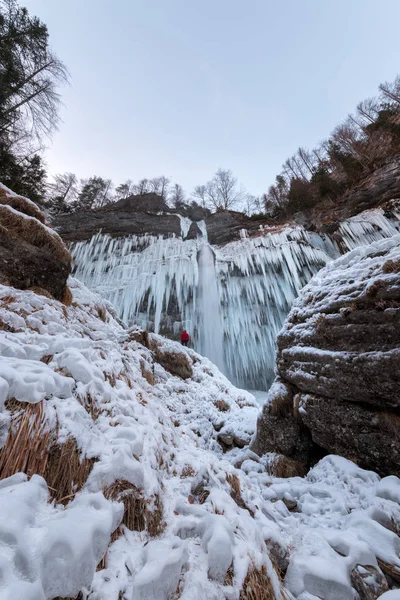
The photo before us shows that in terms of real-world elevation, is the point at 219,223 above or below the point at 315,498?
above

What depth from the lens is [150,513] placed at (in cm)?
139

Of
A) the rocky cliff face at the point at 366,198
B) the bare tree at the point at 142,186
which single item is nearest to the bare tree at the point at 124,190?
the bare tree at the point at 142,186

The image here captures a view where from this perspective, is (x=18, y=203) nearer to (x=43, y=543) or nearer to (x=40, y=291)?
(x=40, y=291)

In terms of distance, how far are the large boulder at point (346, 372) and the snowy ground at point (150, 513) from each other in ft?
1.22

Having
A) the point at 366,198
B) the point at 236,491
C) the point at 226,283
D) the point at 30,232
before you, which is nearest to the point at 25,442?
the point at 236,491

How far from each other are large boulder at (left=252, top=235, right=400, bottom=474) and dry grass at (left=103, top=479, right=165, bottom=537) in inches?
98.5

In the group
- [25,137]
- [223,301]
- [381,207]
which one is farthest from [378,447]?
[25,137]

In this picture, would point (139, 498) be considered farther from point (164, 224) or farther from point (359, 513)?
point (164, 224)

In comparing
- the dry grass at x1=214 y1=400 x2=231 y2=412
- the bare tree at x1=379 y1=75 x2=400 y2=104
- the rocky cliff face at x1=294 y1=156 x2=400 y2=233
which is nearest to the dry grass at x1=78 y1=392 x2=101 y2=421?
the dry grass at x1=214 y1=400 x2=231 y2=412

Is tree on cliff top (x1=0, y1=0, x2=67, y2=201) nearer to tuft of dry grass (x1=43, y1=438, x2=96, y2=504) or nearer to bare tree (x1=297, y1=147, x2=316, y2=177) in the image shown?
tuft of dry grass (x1=43, y1=438, x2=96, y2=504)

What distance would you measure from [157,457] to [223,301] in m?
11.8

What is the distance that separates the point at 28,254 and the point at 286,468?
17.2ft

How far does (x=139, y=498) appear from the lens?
140 centimetres

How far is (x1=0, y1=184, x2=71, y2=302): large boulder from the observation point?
148 inches
